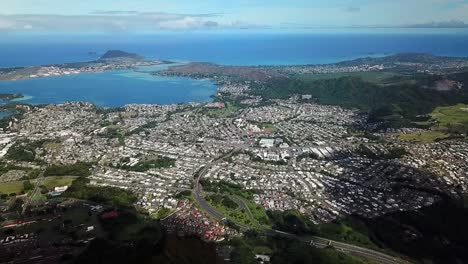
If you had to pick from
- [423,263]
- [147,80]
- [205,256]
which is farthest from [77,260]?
[147,80]

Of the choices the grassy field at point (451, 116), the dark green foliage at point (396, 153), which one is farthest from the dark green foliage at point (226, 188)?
the grassy field at point (451, 116)

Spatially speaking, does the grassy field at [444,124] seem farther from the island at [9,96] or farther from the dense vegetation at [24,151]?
the island at [9,96]

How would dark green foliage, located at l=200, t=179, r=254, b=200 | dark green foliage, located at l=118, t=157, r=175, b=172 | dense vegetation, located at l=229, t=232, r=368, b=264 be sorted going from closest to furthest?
dense vegetation, located at l=229, t=232, r=368, b=264 → dark green foliage, located at l=200, t=179, r=254, b=200 → dark green foliage, located at l=118, t=157, r=175, b=172

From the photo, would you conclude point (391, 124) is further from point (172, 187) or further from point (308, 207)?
point (172, 187)

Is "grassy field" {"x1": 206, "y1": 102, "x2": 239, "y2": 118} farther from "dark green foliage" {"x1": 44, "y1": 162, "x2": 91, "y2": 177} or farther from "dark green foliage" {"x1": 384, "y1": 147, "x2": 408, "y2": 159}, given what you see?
"dark green foliage" {"x1": 384, "y1": 147, "x2": 408, "y2": 159}

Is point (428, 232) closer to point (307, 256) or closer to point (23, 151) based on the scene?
point (307, 256)

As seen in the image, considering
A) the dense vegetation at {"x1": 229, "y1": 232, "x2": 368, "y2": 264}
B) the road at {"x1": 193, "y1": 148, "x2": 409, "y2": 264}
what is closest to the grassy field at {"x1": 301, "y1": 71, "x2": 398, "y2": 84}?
the road at {"x1": 193, "y1": 148, "x2": 409, "y2": 264}

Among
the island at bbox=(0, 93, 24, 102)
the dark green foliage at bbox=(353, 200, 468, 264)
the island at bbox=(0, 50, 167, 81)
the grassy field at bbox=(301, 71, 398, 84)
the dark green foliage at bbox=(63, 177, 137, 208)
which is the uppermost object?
the island at bbox=(0, 50, 167, 81)

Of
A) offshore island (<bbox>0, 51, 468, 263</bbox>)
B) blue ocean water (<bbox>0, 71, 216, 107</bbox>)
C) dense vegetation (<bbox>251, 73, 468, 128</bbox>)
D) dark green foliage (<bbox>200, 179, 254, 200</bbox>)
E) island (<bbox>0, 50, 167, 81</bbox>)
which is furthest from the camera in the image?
island (<bbox>0, 50, 167, 81</bbox>)
